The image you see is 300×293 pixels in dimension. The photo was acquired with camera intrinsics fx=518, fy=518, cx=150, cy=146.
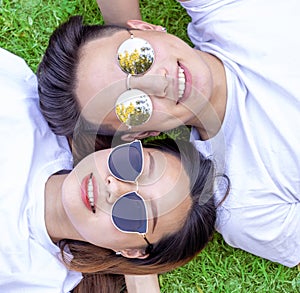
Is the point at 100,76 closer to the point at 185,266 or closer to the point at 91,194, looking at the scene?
the point at 91,194

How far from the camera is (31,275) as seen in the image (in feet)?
7.73

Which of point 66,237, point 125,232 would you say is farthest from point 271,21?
point 66,237

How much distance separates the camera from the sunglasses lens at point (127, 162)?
81.3 inches

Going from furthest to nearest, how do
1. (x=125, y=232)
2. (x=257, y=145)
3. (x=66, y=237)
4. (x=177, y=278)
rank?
(x=177, y=278) → (x=257, y=145) → (x=66, y=237) → (x=125, y=232)

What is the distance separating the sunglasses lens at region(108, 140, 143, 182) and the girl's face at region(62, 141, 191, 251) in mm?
25

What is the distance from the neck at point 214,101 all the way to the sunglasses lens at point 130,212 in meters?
0.58

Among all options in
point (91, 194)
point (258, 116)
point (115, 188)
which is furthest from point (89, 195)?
point (258, 116)

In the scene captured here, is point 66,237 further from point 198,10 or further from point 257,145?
point 198,10

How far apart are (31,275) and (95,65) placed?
99 cm

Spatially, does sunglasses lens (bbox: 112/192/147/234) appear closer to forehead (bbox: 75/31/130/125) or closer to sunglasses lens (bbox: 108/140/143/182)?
sunglasses lens (bbox: 108/140/143/182)

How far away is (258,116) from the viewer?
2.49m

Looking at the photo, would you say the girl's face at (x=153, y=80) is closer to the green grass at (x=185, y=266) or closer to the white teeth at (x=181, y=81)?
the white teeth at (x=181, y=81)

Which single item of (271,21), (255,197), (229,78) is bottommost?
(255,197)

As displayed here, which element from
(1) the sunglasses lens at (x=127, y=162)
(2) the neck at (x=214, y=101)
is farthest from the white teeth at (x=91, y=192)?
(2) the neck at (x=214, y=101)
